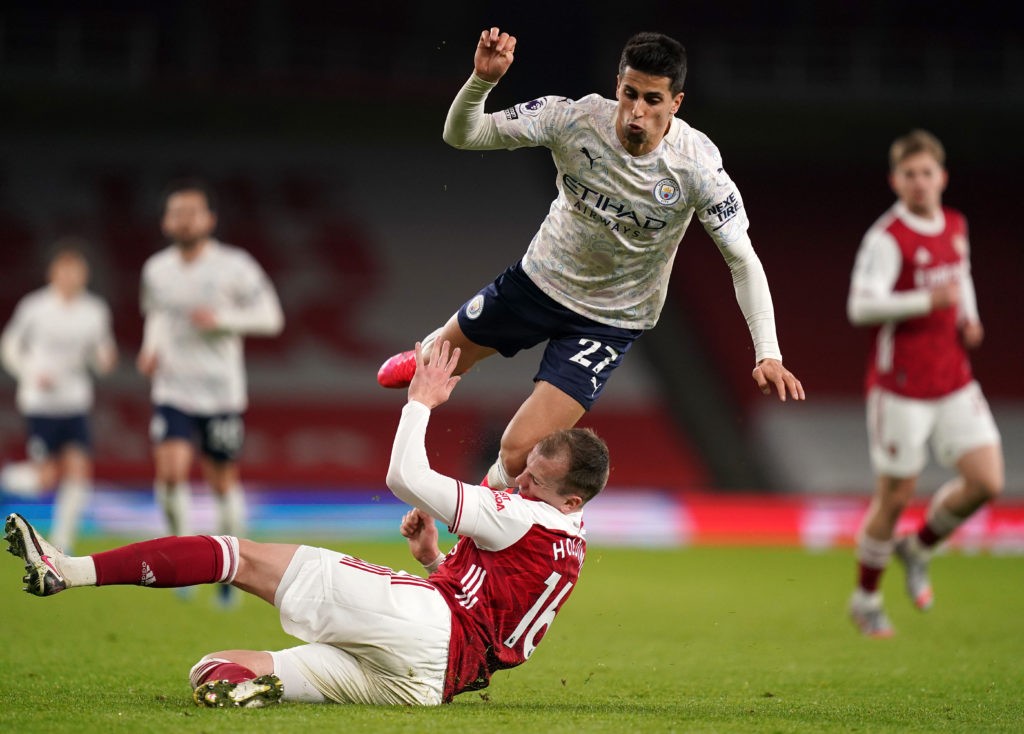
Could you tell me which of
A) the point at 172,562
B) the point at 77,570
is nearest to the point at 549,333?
the point at 172,562

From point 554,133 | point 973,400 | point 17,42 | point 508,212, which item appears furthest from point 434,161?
point 554,133

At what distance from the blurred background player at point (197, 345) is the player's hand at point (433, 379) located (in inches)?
192

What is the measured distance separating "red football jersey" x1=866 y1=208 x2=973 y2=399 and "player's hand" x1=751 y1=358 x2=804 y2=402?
129 inches

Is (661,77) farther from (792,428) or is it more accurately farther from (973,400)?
(792,428)

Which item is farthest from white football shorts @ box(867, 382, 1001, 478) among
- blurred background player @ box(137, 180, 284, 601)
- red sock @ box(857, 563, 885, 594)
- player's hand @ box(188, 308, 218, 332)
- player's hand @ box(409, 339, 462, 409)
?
player's hand @ box(188, 308, 218, 332)

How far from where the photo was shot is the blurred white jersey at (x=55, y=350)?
12.2m

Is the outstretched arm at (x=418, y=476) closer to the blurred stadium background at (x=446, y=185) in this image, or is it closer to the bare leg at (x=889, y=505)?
the bare leg at (x=889, y=505)

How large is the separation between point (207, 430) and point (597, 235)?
464 centimetres

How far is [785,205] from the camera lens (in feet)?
68.8

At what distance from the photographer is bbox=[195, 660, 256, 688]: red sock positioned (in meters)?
4.47

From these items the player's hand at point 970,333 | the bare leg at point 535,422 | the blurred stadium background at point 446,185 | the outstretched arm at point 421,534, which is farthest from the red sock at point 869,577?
the blurred stadium background at point 446,185

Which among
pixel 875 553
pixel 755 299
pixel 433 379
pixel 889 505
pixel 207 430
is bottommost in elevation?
pixel 875 553

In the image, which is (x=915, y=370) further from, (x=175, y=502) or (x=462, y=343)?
(x=175, y=502)

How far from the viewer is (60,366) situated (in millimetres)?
12297
